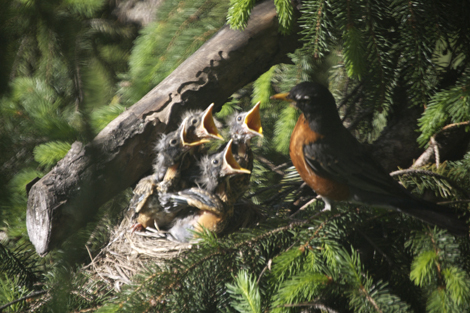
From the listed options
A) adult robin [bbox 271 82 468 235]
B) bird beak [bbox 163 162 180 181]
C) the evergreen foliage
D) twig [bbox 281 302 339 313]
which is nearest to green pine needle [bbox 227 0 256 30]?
the evergreen foliage

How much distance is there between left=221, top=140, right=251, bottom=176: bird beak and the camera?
157 cm

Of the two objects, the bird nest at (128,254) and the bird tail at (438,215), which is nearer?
the bird tail at (438,215)

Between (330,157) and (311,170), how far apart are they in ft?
0.28

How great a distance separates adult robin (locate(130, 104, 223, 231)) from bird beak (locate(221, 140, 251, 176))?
0.09m

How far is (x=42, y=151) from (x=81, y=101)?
1.17 metres

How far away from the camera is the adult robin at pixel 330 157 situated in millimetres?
1193

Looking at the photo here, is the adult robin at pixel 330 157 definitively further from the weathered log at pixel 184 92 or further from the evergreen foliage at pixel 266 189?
the weathered log at pixel 184 92

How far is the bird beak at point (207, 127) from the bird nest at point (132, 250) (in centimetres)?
44

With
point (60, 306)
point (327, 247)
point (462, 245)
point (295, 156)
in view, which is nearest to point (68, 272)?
point (60, 306)

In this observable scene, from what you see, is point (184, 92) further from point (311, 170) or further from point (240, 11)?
point (311, 170)

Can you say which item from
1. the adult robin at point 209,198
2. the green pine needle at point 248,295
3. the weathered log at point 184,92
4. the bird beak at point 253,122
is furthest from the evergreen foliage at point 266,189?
the bird beak at point 253,122

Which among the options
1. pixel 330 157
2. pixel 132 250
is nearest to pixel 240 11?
pixel 330 157

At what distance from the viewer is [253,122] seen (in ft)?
5.93

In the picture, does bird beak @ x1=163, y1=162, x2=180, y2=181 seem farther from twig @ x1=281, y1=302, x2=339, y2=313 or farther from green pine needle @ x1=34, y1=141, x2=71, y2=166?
twig @ x1=281, y1=302, x2=339, y2=313
